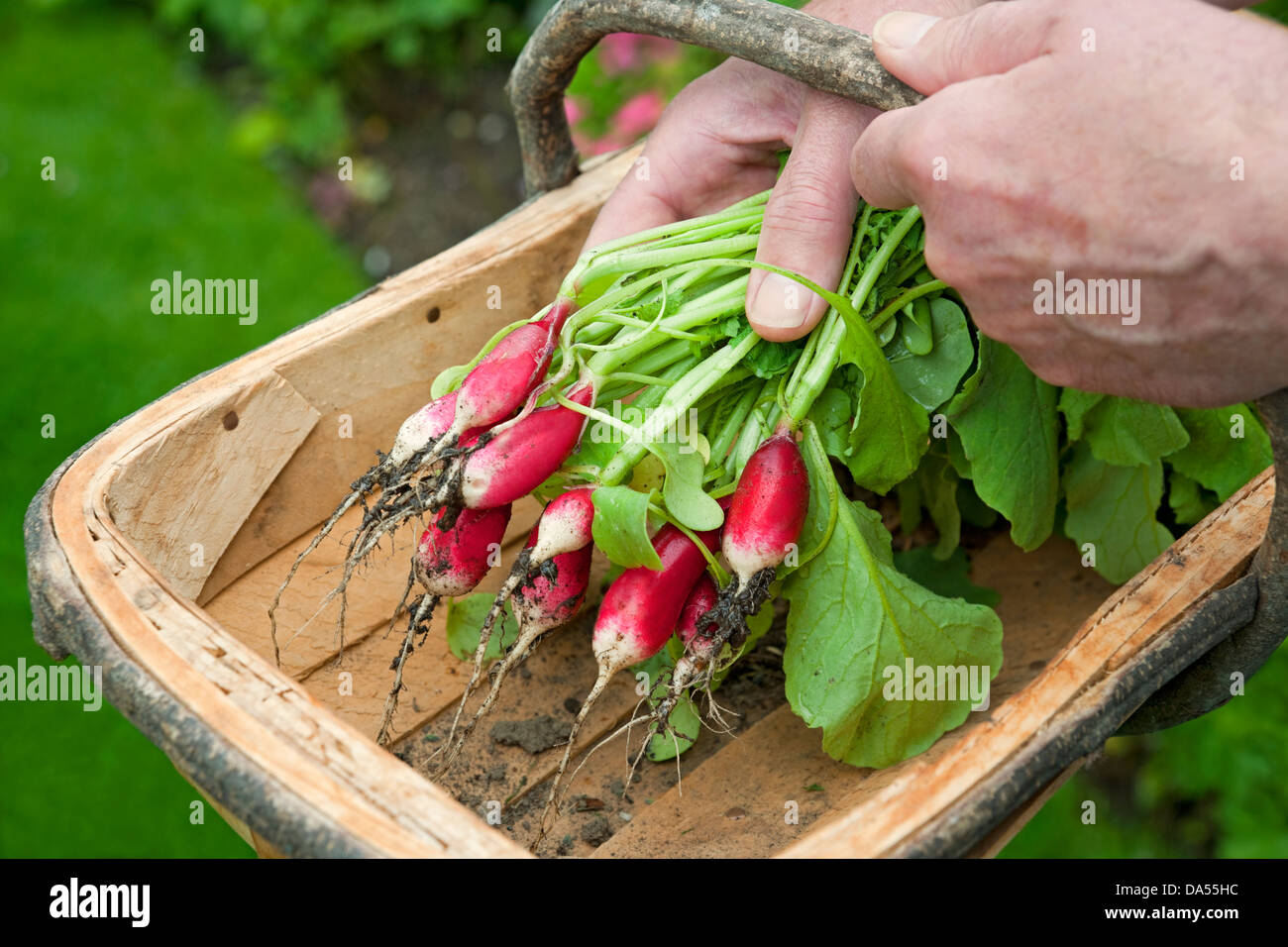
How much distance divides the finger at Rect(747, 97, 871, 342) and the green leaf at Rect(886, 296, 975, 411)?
0.16m

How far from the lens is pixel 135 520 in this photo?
1.40 metres

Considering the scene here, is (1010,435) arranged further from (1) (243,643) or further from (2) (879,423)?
(1) (243,643)

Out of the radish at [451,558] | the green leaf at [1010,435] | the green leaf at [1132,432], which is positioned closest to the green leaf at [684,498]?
the radish at [451,558]

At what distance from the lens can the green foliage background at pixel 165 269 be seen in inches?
88.0

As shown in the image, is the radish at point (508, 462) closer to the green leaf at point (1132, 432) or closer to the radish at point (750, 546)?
the radish at point (750, 546)

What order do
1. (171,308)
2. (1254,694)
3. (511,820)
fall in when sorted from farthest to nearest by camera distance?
(171,308) < (1254,694) < (511,820)

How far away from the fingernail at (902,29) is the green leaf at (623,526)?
0.55 meters

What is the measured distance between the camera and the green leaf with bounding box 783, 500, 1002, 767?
132 cm

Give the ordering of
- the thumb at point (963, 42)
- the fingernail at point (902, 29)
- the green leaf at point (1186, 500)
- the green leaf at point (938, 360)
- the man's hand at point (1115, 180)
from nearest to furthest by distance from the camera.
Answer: the man's hand at point (1115, 180) → the thumb at point (963, 42) → the fingernail at point (902, 29) → the green leaf at point (938, 360) → the green leaf at point (1186, 500)

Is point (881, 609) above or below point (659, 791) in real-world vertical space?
above

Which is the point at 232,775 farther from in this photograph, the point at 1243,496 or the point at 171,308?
the point at 171,308

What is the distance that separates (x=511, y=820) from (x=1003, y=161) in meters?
0.99

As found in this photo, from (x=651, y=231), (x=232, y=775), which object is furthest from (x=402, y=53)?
(x=232, y=775)
